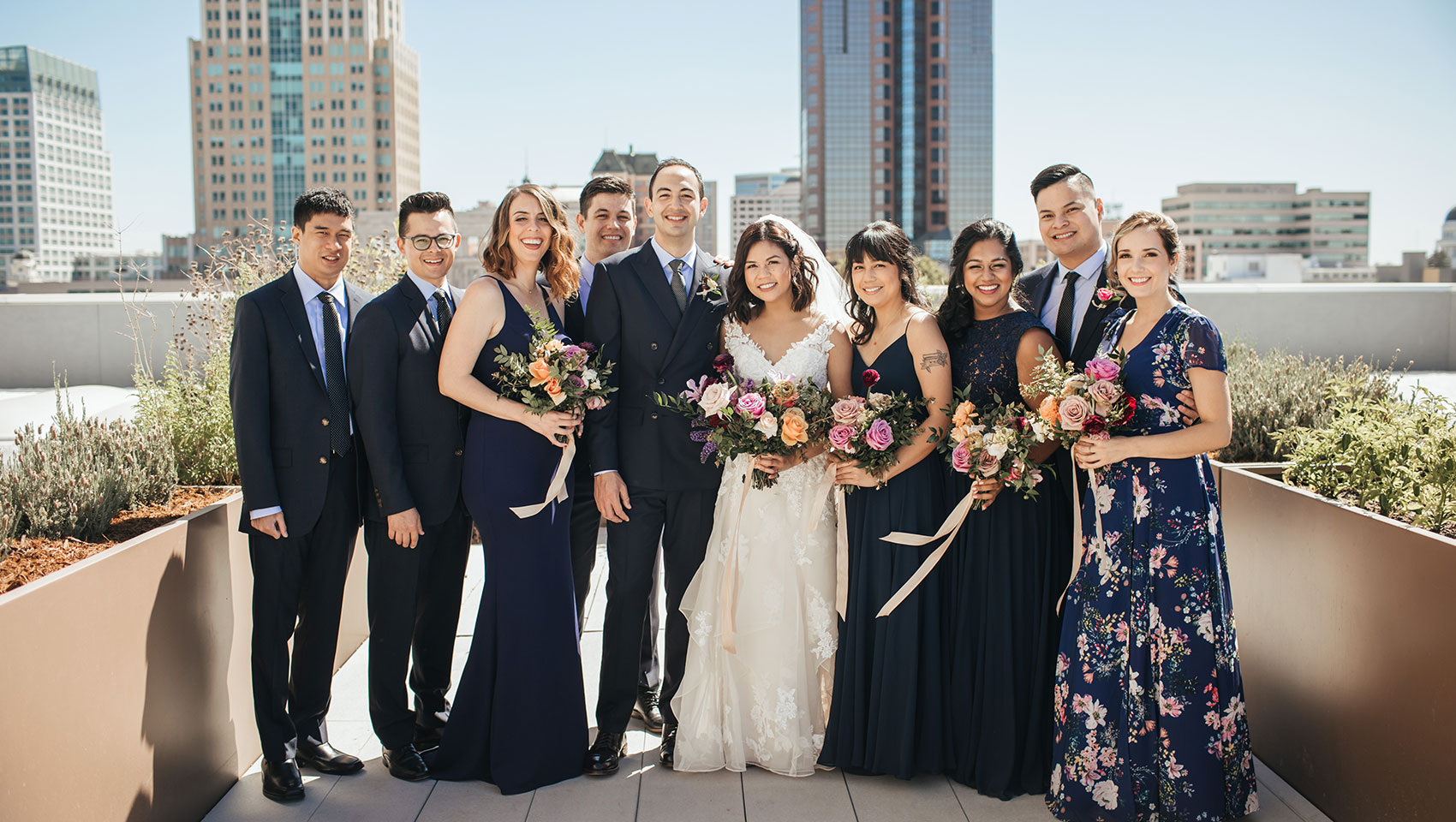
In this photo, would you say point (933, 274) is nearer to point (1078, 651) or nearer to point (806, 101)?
point (1078, 651)

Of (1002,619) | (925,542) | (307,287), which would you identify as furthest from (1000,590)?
(307,287)

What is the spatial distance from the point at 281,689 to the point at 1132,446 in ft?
9.86

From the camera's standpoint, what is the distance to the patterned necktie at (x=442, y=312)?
11.1 feet

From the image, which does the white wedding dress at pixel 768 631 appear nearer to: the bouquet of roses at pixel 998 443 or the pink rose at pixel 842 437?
the pink rose at pixel 842 437

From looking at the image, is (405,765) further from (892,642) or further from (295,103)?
(295,103)

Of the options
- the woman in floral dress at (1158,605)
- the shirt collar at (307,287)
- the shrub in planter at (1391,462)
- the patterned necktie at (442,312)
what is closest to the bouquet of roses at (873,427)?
the woman in floral dress at (1158,605)

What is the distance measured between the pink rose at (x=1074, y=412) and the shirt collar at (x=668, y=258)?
1522 millimetres

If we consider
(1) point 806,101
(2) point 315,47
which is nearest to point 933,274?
Result: (1) point 806,101

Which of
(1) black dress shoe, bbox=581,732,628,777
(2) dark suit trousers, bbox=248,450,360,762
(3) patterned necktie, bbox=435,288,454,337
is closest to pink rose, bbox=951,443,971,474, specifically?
(1) black dress shoe, bbox=581,732,628,777

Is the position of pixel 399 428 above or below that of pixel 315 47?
below

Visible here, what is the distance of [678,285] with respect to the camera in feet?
11.4

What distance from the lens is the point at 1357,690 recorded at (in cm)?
272

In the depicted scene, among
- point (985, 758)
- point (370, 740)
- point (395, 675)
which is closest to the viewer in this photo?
point (985, 758)

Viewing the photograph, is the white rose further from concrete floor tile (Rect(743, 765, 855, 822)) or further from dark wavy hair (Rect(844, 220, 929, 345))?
concrete floor tile (Rect(743, 765, 855, 822))
